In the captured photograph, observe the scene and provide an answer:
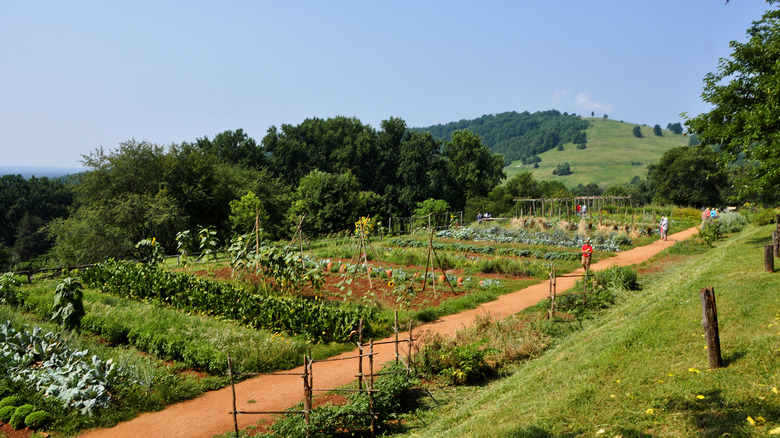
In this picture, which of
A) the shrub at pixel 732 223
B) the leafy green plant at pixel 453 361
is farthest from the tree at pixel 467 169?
the leafy green plant at pixel 453 361

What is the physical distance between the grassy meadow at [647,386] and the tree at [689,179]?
47245mm

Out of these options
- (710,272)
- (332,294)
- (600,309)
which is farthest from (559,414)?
(332,294)

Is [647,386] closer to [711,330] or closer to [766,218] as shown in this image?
[711,330]

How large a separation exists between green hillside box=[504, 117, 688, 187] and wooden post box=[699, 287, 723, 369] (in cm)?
9887

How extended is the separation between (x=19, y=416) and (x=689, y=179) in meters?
57.0

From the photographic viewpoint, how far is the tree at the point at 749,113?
11594 mm

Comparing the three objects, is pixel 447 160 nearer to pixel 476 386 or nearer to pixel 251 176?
pixel 251 176

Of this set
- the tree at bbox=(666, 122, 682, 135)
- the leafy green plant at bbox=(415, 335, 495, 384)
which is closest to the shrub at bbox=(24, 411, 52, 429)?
the leafy green plant at bbox=(415, 335, 495, 384)

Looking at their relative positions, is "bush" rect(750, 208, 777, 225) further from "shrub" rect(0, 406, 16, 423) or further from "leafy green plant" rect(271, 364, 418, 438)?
"shrub" rect(0, 406, 16, 423)

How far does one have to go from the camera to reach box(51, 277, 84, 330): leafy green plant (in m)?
9.36

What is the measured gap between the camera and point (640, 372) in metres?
5.60

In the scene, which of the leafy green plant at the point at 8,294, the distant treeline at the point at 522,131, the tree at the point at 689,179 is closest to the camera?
the leafy green plant at the point at 8,294

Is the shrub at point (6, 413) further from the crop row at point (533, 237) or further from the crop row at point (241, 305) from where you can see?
the crop row at point (533, 237)

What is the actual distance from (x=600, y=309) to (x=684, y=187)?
47.0 metres
